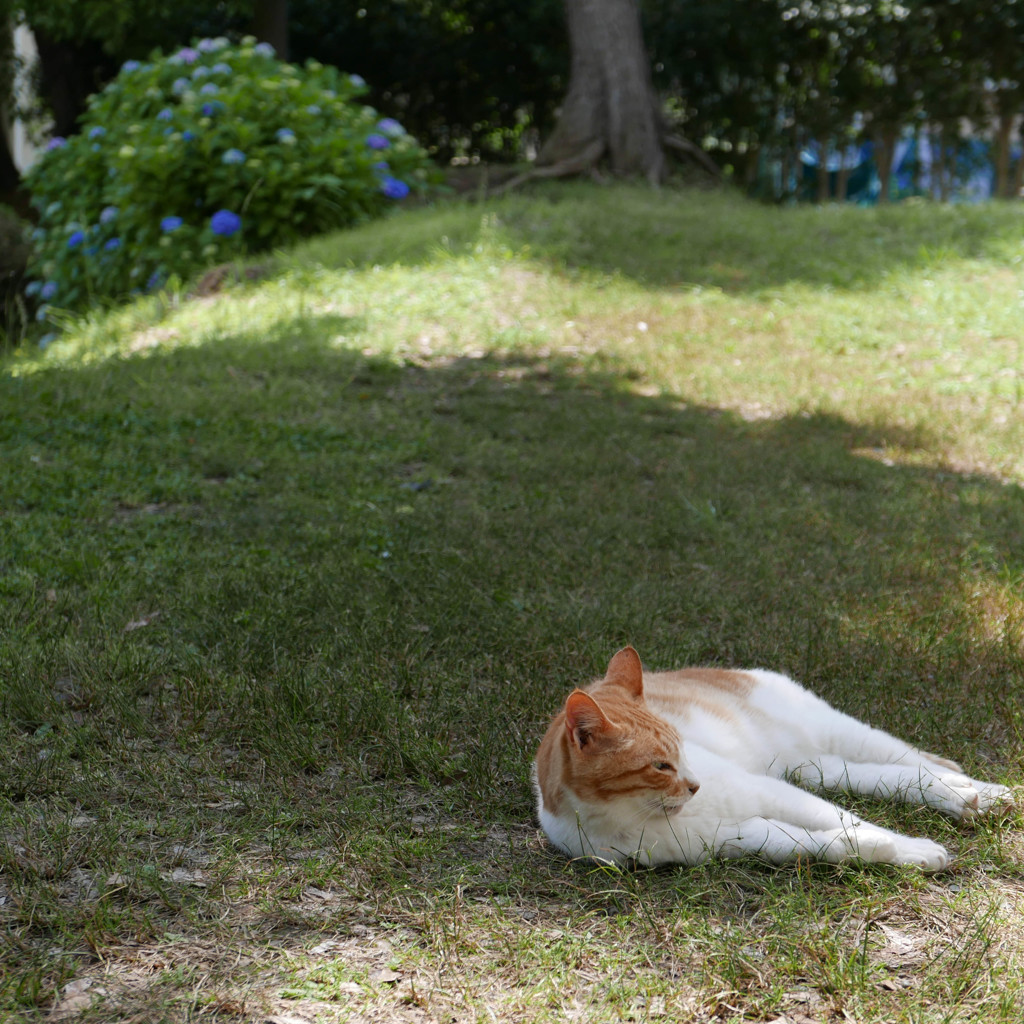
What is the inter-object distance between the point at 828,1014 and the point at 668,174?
12.0 metres

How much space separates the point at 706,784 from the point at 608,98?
1135cm

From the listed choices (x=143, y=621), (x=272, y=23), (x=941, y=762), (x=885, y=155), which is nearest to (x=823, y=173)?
(x=885, y=155)

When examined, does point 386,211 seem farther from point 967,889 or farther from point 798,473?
point 967,889

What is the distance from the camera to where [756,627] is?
3914mm

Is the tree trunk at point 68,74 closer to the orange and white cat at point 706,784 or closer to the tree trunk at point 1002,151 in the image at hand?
the tree trunk at point 1002,151

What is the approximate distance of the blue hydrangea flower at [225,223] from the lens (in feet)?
30.6

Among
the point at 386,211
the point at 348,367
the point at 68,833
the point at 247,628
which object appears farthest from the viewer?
the point at 386,211

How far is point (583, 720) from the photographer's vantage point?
229 cm

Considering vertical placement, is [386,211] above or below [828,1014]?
above

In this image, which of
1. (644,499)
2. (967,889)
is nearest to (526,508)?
(644,499)

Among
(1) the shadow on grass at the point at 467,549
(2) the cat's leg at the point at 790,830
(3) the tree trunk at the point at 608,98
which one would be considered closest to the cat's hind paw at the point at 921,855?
(2) the cat's leg at the point at 790,830

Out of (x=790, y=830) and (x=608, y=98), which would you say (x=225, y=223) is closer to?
(x=608, y=98)

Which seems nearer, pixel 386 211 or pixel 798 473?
pixel 798 473

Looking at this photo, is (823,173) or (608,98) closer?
(608,98)
